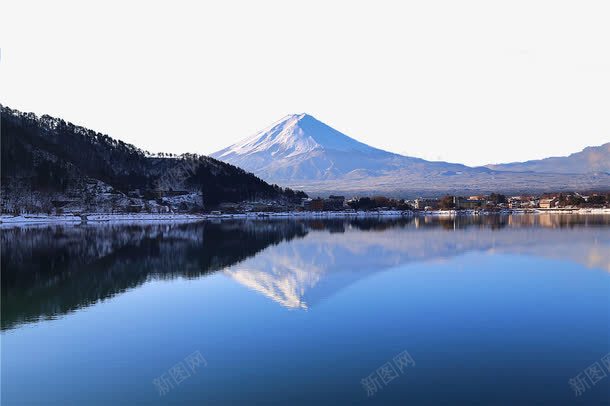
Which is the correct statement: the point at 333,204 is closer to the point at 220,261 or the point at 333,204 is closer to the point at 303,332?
the point at 220,261

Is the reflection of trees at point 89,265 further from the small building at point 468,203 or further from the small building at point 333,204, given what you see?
the small building at point 468,203

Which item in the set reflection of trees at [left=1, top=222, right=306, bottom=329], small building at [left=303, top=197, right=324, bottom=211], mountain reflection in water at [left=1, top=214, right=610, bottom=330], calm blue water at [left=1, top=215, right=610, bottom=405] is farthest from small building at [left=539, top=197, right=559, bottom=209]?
calm blue water at [left=1, top=215, right=610, bottom=405]

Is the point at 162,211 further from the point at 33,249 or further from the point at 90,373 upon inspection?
the point at 90,373

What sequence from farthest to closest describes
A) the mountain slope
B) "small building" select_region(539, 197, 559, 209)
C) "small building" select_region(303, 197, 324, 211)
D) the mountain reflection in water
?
"small building" select_region(539, 197, 559, 209) < "small building" select_region(303, 197, 324, 211) < the mountain slope < the mountain reflection in water

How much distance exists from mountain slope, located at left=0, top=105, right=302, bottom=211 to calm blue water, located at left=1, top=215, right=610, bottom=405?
4703cm

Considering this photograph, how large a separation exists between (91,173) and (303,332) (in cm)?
7496

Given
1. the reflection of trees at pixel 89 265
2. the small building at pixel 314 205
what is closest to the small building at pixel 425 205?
the small building at pixel 314 205

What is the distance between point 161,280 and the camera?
55.6 ft

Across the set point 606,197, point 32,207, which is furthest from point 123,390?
point 606,197

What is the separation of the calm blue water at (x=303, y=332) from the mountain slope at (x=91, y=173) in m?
47.0

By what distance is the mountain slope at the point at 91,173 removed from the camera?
6294cm

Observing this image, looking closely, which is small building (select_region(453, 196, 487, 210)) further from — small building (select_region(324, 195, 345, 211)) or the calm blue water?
the calm blue water

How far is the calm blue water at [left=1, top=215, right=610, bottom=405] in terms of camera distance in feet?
A: 23.3

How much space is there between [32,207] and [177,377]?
193 feet
